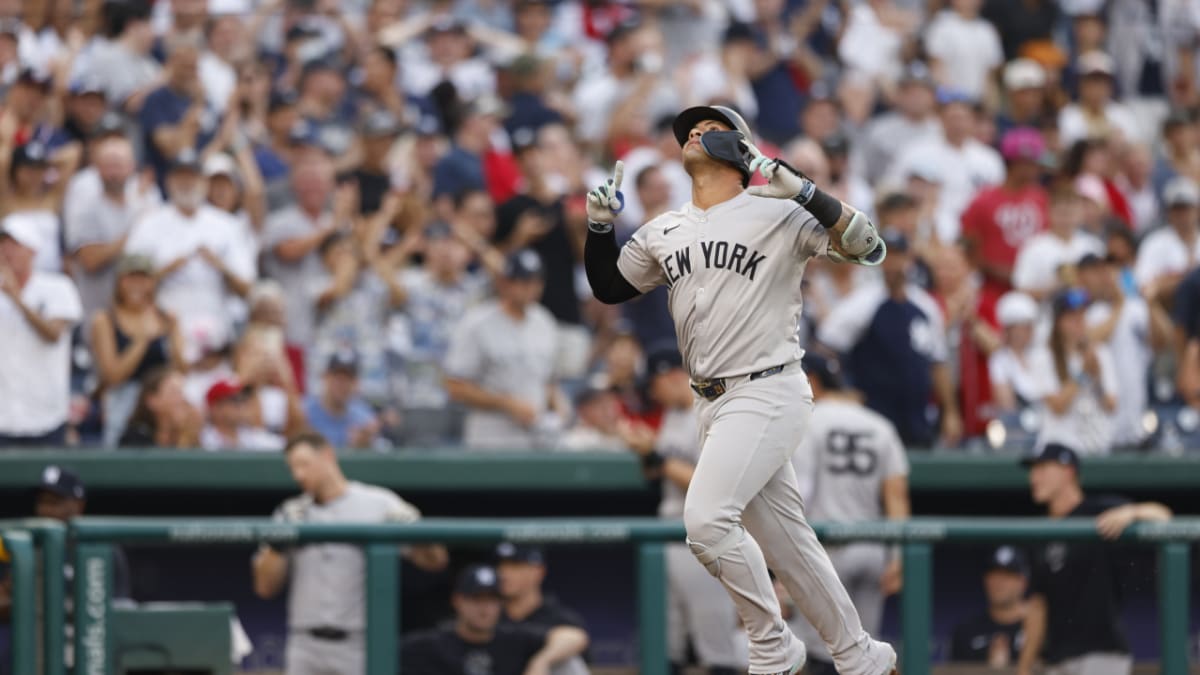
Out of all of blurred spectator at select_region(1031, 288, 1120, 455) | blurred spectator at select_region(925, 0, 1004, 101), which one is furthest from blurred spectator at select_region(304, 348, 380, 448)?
blurred spectator at select_region(925, 0, 1004, 101)

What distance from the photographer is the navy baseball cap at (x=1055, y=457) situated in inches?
338

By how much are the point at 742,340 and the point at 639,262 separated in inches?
15.9

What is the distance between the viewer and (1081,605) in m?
7.95

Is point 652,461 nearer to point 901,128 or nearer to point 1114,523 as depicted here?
point 1114,523

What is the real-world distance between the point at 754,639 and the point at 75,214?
5.45 m

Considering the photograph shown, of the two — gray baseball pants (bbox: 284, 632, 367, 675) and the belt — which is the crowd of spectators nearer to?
gray baseball pants (bbox: 284, 632, 367, 675)

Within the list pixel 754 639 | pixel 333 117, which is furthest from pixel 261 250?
pixel 754 639

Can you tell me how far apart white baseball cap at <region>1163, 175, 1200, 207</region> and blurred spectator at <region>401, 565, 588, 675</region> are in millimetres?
5799

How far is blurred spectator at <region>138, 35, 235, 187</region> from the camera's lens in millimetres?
10953

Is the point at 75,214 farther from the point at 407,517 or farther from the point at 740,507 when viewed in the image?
the point at 740,507

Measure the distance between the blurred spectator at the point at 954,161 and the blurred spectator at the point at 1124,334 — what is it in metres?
1.37

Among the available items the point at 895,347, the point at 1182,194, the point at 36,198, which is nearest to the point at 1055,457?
the point at 895,347

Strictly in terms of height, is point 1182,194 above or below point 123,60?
below

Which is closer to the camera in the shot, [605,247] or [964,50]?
[605,247]
